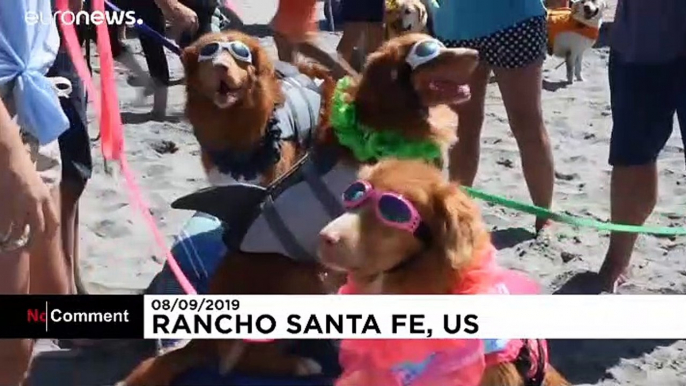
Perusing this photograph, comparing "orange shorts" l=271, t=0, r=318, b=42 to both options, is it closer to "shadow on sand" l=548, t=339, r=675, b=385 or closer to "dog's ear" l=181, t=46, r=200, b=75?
"dog's ear" l=181, t=46, r=200, b=75

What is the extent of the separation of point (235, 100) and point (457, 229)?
21.1 inches

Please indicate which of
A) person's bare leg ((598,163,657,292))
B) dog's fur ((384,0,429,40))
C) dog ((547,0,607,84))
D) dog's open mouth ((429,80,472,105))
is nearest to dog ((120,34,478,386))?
dog's open mouth ((429,80,472,105))

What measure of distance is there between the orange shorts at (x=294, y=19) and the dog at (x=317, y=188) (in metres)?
0.17

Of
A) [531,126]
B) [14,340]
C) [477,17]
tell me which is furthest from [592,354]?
[14,340]

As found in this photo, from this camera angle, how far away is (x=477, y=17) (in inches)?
81.1

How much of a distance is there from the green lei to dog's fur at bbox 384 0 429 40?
0.44 m

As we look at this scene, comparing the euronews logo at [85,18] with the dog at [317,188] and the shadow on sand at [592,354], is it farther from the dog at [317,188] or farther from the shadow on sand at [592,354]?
the shadow on sand at [592,354]

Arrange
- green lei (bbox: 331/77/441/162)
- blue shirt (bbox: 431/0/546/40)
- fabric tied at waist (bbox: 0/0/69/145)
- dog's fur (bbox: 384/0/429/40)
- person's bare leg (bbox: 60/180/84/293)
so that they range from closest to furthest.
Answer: fabric tied at waist (bbox: 0/0/69/145) → green lei (bbox: 331/77/441/162) → person's bare leg (bbox: 60/180/84/293) → blue shirt (bbox: 431/0/546/40) → dog's fur (bbox: 384/0/429/40)

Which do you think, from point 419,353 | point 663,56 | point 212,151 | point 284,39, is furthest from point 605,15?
point 419,353

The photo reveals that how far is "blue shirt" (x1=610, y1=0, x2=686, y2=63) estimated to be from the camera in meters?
1.98

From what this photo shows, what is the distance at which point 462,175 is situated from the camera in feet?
7.37

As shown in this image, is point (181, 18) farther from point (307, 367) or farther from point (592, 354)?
point (592, 354)

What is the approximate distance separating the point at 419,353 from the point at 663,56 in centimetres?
84

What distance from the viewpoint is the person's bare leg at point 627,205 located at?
2.15 meters
